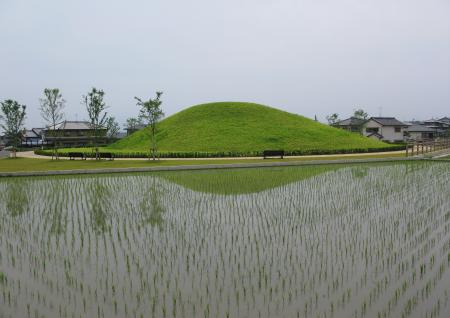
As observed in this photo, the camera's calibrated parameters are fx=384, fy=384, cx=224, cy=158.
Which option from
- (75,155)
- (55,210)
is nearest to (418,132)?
(75,155)

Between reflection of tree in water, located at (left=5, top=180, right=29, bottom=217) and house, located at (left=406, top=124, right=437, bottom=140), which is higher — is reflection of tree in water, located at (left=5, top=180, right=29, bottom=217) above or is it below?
below

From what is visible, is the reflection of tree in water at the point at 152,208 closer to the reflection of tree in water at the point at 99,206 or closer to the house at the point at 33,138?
the reflection of tree in water at the point at 99,206

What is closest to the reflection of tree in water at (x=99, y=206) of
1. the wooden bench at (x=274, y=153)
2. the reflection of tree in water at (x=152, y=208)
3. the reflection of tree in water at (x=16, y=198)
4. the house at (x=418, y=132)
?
the reflection of tree in water at (x=152, y=208)

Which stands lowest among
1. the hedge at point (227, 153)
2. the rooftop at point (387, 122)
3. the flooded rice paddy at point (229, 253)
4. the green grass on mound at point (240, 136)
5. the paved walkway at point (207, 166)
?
the flooded rice paddy at point (229, 253)

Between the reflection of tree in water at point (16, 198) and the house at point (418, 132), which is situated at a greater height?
the house at point (418, 132)

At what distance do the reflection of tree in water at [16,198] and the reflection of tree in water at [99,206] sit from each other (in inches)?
98.2

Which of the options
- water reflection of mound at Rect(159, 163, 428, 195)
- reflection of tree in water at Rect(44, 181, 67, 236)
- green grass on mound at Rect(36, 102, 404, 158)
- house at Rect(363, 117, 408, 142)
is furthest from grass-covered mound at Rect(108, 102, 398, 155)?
house at Rect(363, 117, 408, 142)

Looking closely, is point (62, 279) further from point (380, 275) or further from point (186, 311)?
point (380, 275)

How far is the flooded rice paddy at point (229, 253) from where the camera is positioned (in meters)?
6.23

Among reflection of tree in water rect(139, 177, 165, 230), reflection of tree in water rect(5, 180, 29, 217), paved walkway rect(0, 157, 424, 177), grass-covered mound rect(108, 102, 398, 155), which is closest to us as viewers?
reflection of tree in water rect(139, 177, 165, 230)

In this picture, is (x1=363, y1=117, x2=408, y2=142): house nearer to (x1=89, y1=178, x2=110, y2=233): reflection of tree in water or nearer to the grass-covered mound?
the grass-covered mound

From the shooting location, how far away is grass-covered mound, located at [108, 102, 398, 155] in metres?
44.0

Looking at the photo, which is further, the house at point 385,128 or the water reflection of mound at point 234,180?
the house at point 385,128

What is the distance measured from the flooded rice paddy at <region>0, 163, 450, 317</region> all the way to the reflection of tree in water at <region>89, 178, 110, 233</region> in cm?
10
